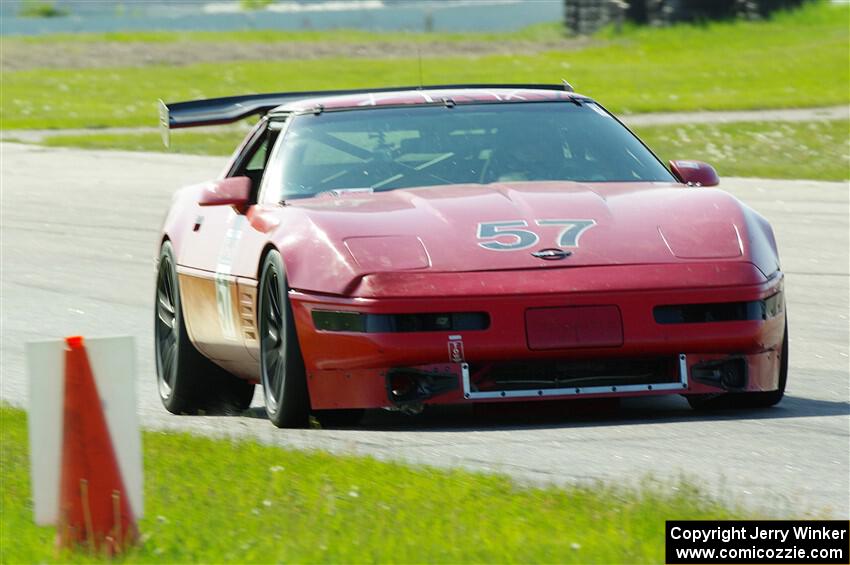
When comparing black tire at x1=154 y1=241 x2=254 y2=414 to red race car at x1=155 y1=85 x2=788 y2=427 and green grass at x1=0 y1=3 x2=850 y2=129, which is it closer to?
red race car at x1=155 y1=85 x2=788 y2=427

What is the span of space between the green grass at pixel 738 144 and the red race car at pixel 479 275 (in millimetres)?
13591

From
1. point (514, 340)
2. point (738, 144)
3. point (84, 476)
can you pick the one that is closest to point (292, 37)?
point (738, 144)

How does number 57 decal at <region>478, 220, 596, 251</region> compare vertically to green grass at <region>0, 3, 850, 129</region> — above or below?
above

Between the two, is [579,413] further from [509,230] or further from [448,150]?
[448,150]

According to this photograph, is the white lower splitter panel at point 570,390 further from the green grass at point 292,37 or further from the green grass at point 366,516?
the green grass at point 292,37

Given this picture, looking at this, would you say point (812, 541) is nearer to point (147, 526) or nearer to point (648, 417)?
point (147, 526)

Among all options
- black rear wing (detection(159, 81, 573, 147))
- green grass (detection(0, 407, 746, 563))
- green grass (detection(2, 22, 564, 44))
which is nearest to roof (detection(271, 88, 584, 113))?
black rear wing (detection(159, 81, 573, 147))

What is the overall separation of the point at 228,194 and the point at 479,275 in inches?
58.8

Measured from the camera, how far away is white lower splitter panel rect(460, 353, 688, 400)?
645 centimetres

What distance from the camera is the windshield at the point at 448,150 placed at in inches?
298

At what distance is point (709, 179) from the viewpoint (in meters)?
7.78

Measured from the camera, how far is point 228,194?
751 cm

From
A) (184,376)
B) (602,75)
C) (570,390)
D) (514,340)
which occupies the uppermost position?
(514,340)

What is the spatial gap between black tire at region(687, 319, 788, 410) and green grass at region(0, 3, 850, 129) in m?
25.6
